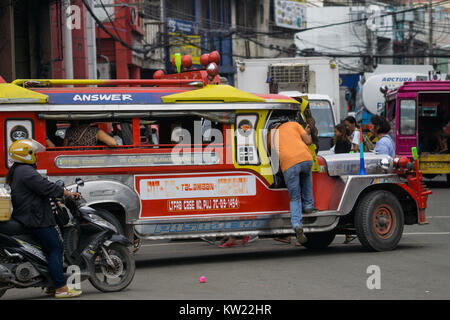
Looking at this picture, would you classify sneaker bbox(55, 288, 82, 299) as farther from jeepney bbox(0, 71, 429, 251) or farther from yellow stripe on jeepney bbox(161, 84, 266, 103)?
yellow stripe on jeepney bbox(161, 84, 266, 103)

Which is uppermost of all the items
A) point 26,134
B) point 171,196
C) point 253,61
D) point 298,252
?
point 253,61

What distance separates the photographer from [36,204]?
26.1 feet

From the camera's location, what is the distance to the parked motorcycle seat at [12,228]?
7.81 metres

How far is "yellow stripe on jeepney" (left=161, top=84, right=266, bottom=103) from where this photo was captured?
10.2m

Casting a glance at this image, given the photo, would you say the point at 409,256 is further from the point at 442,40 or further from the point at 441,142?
the point at 442,40

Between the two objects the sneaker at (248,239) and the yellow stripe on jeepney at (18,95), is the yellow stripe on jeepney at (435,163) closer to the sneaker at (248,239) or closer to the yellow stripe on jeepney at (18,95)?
the sneaker at (248,239)

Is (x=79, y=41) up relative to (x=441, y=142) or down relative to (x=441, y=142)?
up

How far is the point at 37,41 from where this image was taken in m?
24.7

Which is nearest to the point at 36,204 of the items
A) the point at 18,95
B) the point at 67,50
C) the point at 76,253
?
the point at 76,253

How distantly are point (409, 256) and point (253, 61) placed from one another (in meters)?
13.5

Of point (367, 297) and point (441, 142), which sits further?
point (441, 142)

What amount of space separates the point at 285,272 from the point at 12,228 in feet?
10.8

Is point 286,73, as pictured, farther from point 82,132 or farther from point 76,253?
point 76,253
